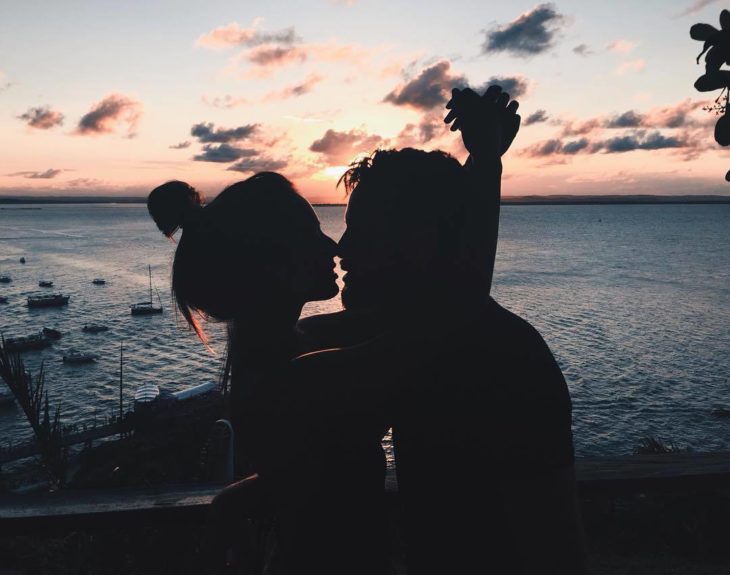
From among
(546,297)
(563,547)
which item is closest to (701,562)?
(563,547)

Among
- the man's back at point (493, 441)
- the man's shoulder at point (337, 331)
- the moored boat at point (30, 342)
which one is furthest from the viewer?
the moored boat at point (30, 342)

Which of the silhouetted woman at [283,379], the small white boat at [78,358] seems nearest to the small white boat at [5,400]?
the small white boat at [78,358]

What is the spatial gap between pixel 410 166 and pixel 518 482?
43.3 inches

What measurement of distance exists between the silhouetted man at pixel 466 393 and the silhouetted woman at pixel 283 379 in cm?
15

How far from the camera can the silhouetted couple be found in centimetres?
157

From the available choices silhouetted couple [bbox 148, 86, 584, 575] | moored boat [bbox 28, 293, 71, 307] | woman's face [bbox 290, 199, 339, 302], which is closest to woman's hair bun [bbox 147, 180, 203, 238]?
silhouetted couple [bbox 148, 86, 584, 575]

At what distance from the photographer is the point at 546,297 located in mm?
75125

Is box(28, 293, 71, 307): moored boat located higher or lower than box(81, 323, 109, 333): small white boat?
higher

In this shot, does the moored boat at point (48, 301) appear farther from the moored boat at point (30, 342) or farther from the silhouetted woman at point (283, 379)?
the silhouetted woman at point (283, 379)

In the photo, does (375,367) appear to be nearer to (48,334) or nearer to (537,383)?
(537,383)

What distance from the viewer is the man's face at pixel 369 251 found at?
→ 76.6 inches

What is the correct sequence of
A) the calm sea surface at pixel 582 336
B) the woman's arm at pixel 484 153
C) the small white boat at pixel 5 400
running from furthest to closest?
the small white boat at pixel 5 400
the calm sea surface at pixel 582 336
the woman's arm at pixel 484 153

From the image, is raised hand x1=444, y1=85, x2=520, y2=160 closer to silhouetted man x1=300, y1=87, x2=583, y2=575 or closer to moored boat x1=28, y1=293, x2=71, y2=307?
silhouetted man x1=300, y1=87, x2=583, y2=575

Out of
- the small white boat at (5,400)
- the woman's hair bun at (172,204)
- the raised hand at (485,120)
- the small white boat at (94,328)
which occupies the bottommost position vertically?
the small white boat at (5,400)
